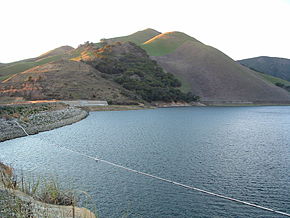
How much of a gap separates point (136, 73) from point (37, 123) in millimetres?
90543

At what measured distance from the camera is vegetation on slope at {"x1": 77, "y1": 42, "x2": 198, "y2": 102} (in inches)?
4523

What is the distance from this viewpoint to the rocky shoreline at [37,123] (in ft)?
116

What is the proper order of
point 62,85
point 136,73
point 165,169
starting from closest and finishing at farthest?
point 165,169 < point 62,85 < point 136,73

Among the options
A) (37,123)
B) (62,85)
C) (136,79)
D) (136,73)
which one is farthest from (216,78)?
(37,123)

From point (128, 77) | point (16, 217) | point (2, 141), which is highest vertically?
point (128, 77)

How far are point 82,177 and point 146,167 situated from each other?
5.45 meters

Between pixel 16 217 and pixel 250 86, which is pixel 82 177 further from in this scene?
pixel 250 86

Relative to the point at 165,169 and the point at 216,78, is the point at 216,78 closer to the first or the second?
the point at 216,78

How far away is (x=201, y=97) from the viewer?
14525 cm

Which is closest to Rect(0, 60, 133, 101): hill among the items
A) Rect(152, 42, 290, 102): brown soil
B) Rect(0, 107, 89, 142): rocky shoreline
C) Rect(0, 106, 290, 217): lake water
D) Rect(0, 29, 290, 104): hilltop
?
Rect(0, 29, 290, 104): hilltop

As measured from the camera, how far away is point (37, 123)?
142 ft

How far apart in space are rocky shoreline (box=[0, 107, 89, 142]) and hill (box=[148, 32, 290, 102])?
102m

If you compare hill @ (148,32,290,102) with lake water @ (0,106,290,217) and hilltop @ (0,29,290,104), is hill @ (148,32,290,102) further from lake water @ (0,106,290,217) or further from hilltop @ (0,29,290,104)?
lake water @ (0,106,290,217)

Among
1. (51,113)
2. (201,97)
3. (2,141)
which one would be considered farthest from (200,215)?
(201,97)
